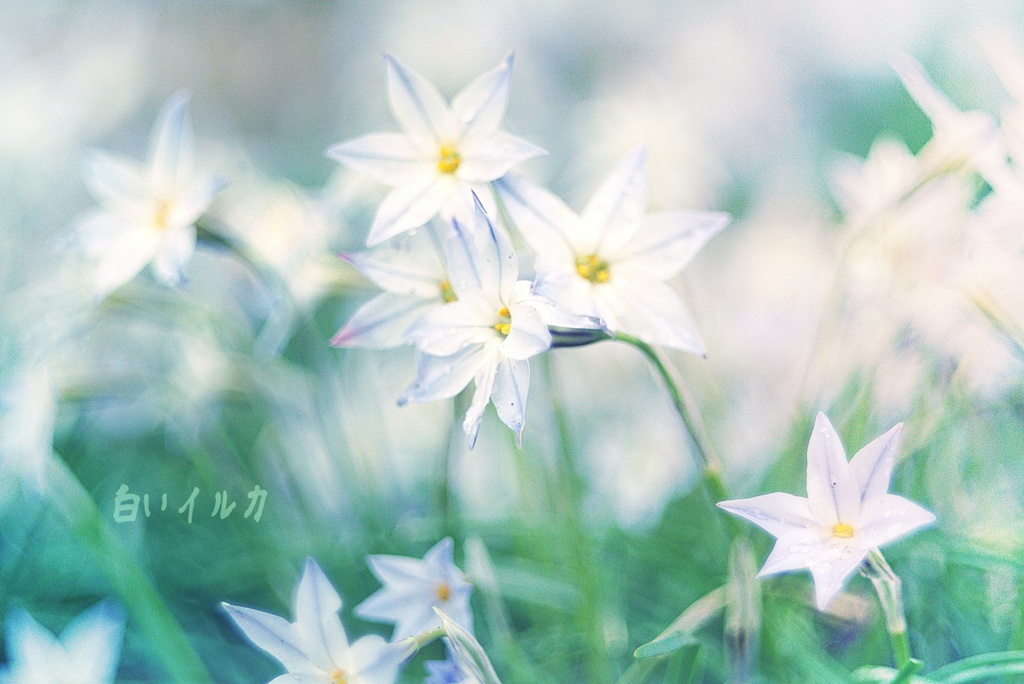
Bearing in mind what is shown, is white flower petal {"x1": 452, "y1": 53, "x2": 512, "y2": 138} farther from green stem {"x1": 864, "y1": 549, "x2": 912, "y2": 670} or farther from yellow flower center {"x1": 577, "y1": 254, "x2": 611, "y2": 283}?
green stem {"x1": 864, "y1": 549, "x2": 912, "y2": 670}

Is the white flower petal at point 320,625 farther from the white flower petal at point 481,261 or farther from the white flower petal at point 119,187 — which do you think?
the white flower petal at point 119,187

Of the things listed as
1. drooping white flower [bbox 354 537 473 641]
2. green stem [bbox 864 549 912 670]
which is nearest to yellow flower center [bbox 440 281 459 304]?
drooping white flower [bbox 354 537 473 641]

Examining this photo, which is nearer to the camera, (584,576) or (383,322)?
(383,322)

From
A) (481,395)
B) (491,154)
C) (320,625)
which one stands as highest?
(491,154)

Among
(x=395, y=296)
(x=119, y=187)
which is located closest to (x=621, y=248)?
(x=395, y=296)

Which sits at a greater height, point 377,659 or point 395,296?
point 395,296

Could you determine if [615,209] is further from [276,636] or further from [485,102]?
[276,636]

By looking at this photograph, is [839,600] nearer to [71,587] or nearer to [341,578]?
[341,578]
